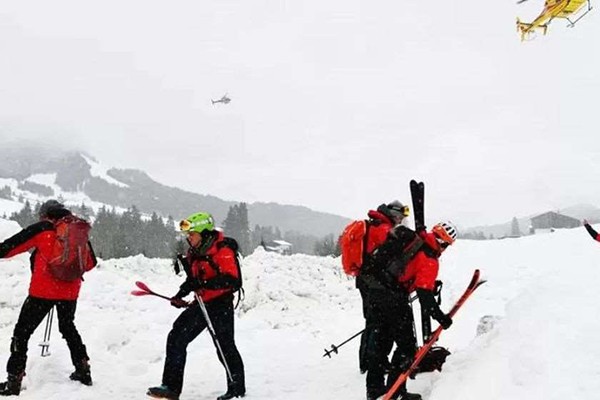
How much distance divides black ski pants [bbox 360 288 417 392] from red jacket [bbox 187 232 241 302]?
5.63ft

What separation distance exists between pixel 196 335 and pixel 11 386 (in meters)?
2.17

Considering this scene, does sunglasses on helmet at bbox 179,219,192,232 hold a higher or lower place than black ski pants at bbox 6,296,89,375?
higher

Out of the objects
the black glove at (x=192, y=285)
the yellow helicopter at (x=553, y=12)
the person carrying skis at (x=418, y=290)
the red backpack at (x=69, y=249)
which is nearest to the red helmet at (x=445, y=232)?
the person carrying skis at (x=418, y=290)

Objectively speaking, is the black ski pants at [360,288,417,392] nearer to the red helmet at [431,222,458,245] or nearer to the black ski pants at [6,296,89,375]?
the red helmet at [431,222,458,245]

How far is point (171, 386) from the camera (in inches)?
273

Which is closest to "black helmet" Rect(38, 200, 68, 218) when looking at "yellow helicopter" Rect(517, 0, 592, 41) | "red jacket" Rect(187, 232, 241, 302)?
"red jacket" Rect(187, 232, 241, 302)

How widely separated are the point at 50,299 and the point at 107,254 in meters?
89.3

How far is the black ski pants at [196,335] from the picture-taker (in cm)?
695

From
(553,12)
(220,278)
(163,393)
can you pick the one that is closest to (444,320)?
(220,278)

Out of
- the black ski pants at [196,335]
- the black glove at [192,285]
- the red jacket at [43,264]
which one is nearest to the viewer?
the red jacket at [43,264]

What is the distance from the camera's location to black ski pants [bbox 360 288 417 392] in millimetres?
6371

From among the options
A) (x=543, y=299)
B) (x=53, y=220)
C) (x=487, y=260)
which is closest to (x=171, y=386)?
(x=53, y=220)

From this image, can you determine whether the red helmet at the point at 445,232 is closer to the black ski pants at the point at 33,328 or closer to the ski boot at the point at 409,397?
the ski boot at the point at 409,397

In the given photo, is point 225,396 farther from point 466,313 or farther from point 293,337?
point 466,313
